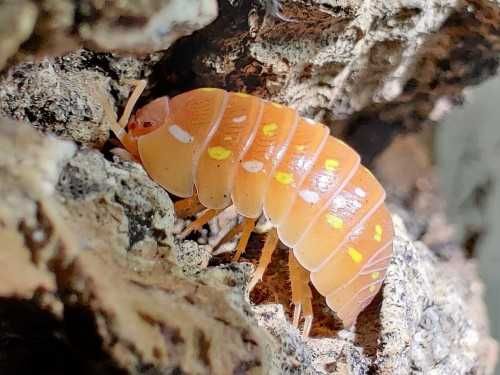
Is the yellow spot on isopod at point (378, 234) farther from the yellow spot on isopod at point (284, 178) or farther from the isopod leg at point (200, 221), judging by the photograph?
the isopod leg at point (200, 221)

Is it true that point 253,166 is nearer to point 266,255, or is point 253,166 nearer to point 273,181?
point 273,181

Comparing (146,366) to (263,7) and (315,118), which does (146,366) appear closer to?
(263,7)

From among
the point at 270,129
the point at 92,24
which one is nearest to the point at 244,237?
the point at 270,129

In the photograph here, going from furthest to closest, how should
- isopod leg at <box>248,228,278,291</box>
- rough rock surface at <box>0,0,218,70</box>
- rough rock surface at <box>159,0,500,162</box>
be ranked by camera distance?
isopod leg at <box>248,228,278,291</box>, rough rock surface at <box>159,0,500,162</box>, rough rock surface at <box>0,0,218,70</box>

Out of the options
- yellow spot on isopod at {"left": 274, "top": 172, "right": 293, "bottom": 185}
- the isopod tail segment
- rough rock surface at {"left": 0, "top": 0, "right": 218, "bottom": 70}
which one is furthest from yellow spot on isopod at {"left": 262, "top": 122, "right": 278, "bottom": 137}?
rough rock surface at {"left": 0, "top": 0, "right": 218, "bottom": 70}

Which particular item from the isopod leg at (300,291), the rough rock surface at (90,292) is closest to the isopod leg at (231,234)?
the isopod leg at (300,291)

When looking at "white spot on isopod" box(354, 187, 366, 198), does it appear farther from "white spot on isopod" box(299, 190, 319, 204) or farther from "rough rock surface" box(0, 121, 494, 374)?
"rough rock surface" box(0, 121, 494, 374)
